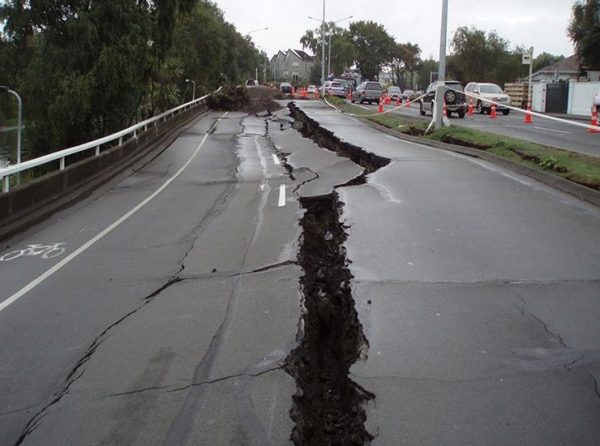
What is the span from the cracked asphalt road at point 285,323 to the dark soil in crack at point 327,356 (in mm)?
113

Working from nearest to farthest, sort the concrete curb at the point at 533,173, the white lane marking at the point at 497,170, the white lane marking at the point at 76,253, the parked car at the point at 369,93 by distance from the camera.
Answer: the white lane marking at the point at 76,253, the concrete curb at the point at 533,173, the white lane marking at the point at 497,170, the parked car at the point at 369,93

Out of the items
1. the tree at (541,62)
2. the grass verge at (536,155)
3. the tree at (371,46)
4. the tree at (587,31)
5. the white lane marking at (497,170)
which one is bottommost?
the white lane marking at (497,170)

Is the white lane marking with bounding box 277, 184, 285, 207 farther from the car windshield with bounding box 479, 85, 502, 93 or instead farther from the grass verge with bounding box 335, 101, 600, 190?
the car windshield with bounding box 479, 85, 502, 93

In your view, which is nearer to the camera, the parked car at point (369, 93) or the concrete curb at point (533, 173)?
the concrete curb at point (533, 173)

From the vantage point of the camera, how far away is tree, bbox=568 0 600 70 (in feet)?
138

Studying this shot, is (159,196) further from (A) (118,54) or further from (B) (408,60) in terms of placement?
(B) (408,60)

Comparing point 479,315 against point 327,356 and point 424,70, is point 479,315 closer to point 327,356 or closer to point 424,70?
point 327,356

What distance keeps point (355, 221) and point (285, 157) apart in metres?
10.4

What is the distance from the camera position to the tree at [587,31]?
4219cm

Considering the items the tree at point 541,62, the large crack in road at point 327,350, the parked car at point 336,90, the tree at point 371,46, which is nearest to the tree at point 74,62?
the large crack in road at point 327,350

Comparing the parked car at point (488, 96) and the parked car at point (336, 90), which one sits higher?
the parked car at point (336, 90)

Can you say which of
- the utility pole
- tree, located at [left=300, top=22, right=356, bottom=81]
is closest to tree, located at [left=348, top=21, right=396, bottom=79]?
tree, located at [left=300, top=22, right=356, bottom=81]

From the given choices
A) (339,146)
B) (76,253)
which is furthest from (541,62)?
(76,253)

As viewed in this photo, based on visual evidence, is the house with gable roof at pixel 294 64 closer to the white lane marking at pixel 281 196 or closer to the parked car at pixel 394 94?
the parked car at pixel 394 94
